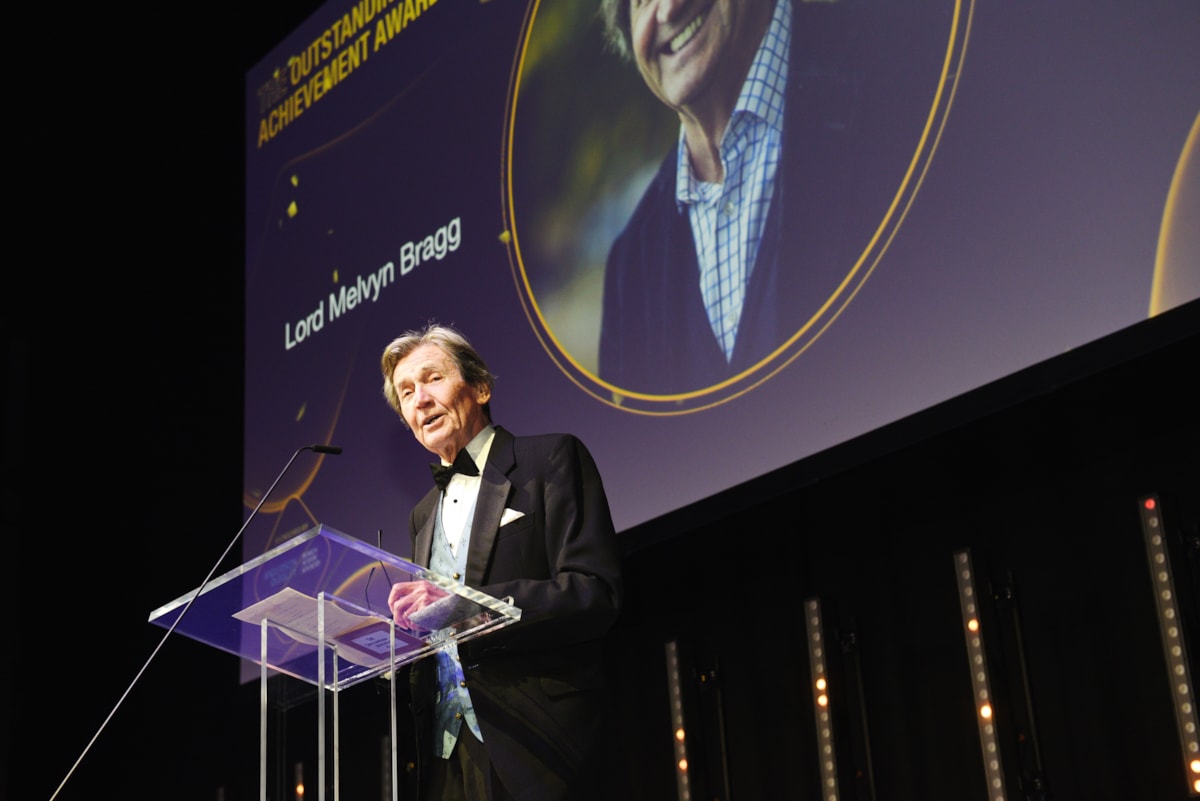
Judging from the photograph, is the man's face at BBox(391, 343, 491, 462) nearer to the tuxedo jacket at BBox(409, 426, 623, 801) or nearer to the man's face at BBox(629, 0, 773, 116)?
the tuxedo jacket at BBox(409, 426, 623, 801)

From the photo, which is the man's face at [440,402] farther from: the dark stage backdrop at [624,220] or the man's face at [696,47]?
the man's face at [696,47]

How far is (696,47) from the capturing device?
3666 mm

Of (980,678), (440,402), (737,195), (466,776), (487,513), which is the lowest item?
(466,776)

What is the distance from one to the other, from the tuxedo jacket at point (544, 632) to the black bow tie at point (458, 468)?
9cm

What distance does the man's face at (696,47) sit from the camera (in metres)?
3.53

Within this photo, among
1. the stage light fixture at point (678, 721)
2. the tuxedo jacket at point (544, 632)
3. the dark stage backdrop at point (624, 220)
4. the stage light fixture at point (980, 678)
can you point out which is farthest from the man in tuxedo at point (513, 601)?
the stage light fixture at point (678, 721)

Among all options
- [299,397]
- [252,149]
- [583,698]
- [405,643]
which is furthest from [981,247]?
[252,149]

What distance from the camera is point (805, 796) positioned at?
12.8 ft

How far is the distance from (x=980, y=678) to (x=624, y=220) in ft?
4.94

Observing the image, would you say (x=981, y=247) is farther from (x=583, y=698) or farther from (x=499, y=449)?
(x=583, y=698)

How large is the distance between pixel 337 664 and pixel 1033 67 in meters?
1.83

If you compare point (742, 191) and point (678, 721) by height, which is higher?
point (742, 191)

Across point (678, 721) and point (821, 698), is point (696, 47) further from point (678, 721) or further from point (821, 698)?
point (678, 721)

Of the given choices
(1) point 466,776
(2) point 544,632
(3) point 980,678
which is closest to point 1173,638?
(3) point 980,678
